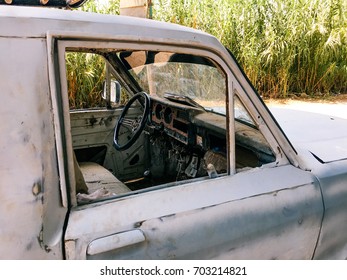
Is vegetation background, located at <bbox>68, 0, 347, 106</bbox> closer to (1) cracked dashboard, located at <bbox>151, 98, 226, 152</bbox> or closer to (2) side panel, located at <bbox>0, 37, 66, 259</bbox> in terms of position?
(1) cracked dashboard, located at <bbox>151, 98, 226, 152</bbox>

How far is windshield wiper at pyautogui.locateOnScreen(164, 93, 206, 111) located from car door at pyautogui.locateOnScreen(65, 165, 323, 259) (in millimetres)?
804

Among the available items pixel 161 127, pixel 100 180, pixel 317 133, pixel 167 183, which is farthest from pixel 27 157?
pixel 317 133

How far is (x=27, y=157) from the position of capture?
123 cm

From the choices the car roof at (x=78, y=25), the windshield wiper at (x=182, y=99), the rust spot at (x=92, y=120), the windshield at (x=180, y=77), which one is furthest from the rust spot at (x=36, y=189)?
the rust spot at (x=92, y=120)

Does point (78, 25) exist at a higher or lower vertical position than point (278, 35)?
lower

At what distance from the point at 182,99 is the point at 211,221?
116 centimetres

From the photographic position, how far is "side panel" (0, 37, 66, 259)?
1191 millimetres

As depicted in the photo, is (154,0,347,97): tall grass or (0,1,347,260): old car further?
(154,0,347,97): tall grass

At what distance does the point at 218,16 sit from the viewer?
27.3 feet

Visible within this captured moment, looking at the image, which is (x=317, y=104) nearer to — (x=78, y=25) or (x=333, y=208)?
(x=333, y=208)

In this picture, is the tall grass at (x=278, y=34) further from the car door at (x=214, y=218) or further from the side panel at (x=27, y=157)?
the side panel at (x=27, y=157)

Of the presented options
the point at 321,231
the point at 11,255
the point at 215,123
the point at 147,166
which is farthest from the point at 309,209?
the point at 147,166

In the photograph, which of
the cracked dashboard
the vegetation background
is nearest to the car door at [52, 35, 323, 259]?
the cracked dashboard
